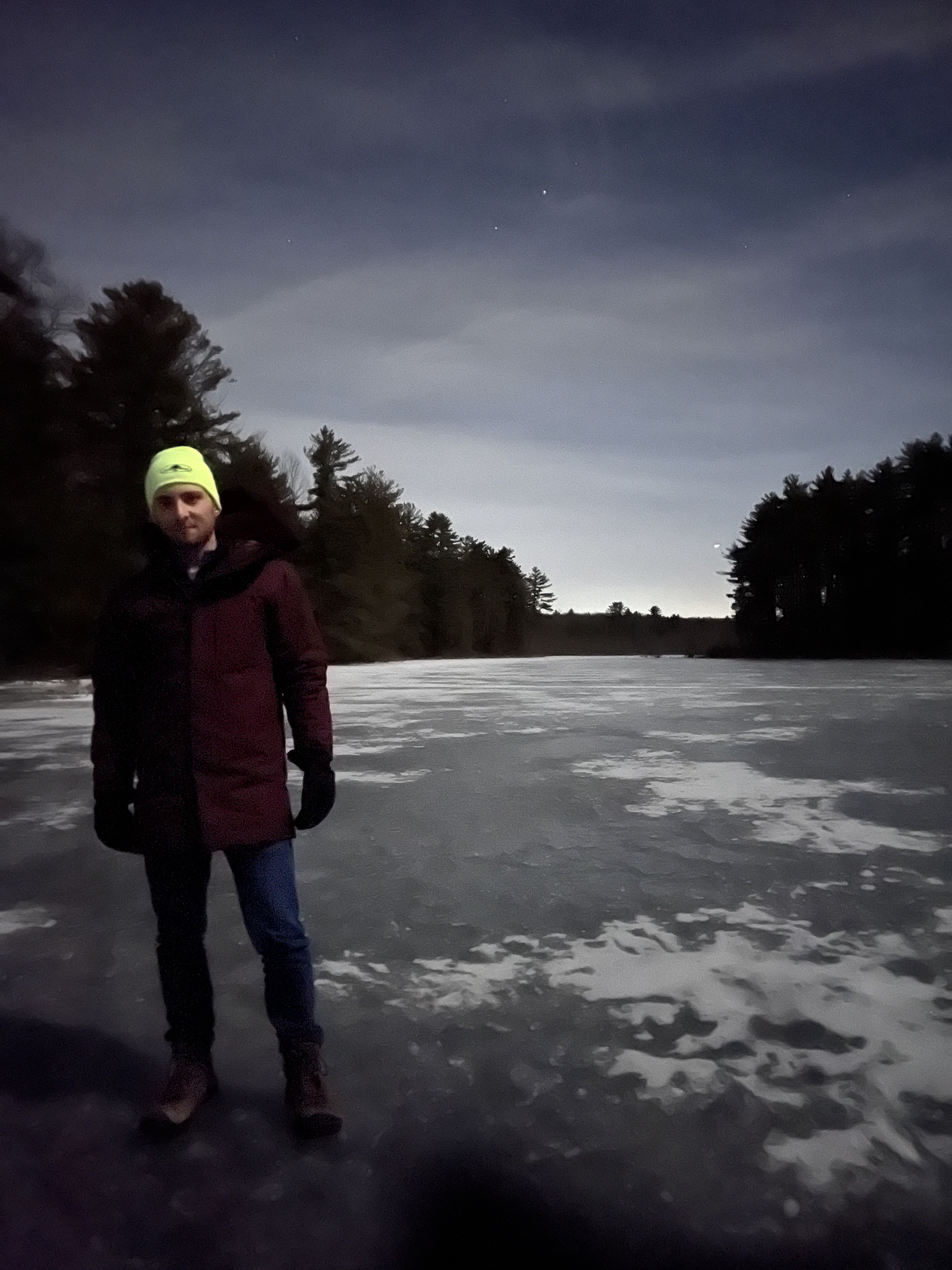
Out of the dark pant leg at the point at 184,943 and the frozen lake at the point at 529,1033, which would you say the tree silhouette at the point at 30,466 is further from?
the dark pant leg at the point at 184,943

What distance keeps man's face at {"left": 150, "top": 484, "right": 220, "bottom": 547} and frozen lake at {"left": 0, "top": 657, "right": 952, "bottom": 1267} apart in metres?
1.82

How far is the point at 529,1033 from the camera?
3027 millimetres

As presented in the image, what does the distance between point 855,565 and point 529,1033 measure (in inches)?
2482

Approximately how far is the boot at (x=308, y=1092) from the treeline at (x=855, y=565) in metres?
60.2

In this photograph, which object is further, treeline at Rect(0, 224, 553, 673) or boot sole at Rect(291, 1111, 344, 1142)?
treeline at Rect(0, 224, 553, 673)

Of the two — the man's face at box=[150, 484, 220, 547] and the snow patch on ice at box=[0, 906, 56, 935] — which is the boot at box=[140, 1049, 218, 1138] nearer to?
the man's face at box=[150, 484, 220, 547]

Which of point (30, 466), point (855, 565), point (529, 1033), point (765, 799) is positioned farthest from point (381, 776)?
point (855, 565)

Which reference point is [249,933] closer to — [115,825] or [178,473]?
[115,825]

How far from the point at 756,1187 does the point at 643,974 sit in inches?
54.2

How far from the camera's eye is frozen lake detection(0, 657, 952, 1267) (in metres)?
2.10

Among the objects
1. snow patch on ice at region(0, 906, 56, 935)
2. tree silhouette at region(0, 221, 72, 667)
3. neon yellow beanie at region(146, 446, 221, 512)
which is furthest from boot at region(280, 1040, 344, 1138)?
tree silhouette at region(0, 221, 72, 667)

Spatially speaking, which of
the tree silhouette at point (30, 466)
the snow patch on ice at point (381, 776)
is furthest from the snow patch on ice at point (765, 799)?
the tree silhouette at point (30, 466)

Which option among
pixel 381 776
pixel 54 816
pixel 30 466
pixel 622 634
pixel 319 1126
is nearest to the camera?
pixel 319 1126

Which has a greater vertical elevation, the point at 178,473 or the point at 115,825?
the point at 178,473
